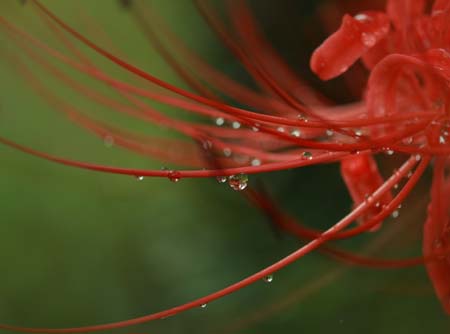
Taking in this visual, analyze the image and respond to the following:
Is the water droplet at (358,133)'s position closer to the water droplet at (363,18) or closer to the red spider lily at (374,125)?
the red spider lily at (374,125)

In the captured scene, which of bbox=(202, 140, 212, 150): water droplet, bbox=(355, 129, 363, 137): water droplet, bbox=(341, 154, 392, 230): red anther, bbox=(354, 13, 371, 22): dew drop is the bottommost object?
bbox=(341, 154, 392, 230): red anther

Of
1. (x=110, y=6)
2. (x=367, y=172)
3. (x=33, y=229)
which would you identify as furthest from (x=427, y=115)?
(x=110, y=6)

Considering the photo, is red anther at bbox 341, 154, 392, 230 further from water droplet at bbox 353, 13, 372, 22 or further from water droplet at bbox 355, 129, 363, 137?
water droplet at bbox 353, 13, 372, 22

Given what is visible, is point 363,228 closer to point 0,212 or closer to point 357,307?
point 357,307

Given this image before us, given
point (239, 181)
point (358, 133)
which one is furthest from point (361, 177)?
point (239, 181)

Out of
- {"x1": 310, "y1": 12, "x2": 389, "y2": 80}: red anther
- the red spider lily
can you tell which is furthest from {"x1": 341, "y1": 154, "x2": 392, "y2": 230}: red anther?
{"x1": 310, "y1": 12, "x2": 389, "y2": 80}: red anther

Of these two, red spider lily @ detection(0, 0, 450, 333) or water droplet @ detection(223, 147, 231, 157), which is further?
water droplet @ detection(223, 147, 231, 157)

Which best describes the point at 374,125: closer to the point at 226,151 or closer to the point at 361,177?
the point at 361,177

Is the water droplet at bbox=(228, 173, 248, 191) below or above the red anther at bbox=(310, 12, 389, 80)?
below
